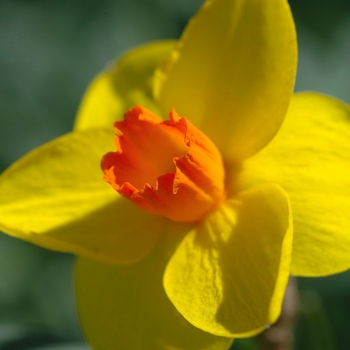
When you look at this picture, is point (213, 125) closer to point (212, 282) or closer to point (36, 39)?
point (212, 282)

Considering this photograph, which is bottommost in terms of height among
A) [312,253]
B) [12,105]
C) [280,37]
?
[12,105]

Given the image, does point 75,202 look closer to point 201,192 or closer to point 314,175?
point 201,192

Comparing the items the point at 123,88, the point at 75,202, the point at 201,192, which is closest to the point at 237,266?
the point at 201,192

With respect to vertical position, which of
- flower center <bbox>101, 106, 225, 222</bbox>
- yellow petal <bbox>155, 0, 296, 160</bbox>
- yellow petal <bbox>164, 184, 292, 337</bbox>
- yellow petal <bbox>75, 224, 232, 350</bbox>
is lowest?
yellow petal <bbox>75, 224, 232, 350</bbox>

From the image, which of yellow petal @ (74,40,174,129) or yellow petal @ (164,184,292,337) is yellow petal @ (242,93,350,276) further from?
yellow petal @ (74,40,174,129)

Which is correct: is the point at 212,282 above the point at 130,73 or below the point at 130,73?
below

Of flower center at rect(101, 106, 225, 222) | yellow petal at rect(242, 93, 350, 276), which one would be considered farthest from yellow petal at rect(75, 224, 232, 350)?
yellow petal at rect(242, 93, 350, 276)

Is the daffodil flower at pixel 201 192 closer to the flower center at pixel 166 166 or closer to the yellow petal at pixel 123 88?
the flower center at pixel 166 166

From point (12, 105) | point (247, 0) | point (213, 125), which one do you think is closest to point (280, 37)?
point (247, 0)
